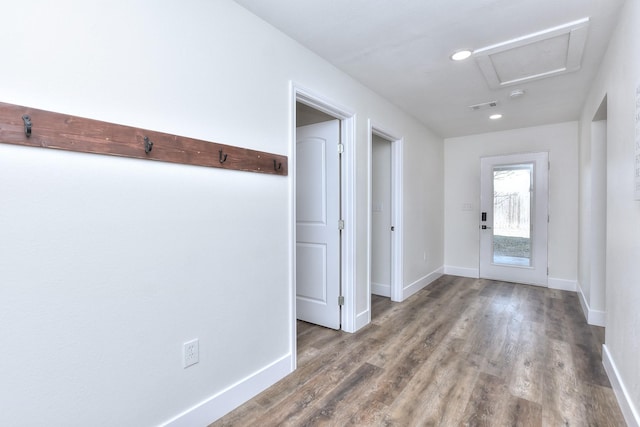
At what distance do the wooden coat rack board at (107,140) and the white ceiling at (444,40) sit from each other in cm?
92

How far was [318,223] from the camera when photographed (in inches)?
119

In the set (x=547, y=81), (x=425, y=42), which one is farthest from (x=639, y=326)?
(x=547, y=81)

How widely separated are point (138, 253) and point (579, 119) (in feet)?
17.2

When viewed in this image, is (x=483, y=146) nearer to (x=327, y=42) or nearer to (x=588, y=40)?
(x=588, y=40)

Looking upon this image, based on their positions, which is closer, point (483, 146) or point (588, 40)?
point (588, 40)

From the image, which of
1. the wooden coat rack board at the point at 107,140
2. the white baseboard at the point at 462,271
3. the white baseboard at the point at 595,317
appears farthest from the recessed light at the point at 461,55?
the white baseboard at the point at 462,271

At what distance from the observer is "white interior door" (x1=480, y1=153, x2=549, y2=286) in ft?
14.8

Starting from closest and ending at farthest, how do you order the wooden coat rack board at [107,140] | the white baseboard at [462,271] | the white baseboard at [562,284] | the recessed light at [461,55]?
the wooden coat rack board at [107,140]
the recessed light at [461,55]
the white baseboard at [562,284]
the white baseboard at [462,271]

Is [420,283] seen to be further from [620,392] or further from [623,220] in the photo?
[623,220]

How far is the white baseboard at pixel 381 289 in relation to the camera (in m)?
4.03

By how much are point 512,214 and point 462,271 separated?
1176mm

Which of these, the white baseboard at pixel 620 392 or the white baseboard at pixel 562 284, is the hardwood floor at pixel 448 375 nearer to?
the white baseboard at pixel 620 392

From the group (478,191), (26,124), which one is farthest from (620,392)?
(478,191)

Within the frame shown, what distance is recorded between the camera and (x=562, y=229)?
4.40 meters
